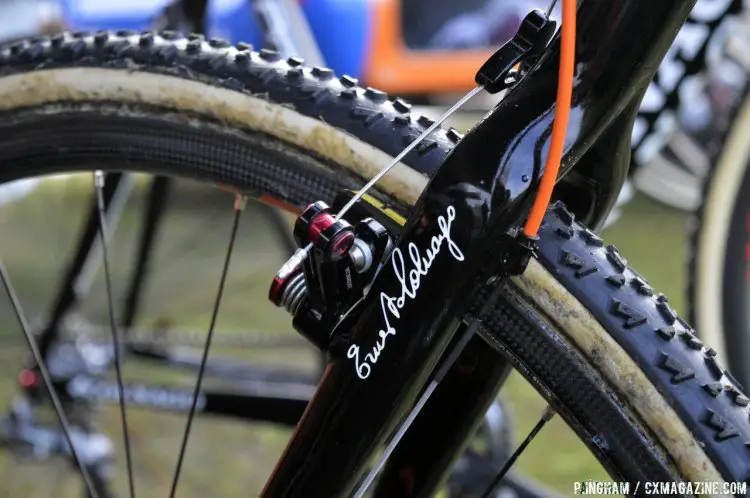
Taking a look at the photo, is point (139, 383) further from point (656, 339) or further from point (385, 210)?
point (656, 339)

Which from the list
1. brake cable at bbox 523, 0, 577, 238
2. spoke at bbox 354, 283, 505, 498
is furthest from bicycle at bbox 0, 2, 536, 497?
brake cable at bbox 523, 0, 577, 238

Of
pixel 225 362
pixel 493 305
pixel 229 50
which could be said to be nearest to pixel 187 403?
pixel 225 362

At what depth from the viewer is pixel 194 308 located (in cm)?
226

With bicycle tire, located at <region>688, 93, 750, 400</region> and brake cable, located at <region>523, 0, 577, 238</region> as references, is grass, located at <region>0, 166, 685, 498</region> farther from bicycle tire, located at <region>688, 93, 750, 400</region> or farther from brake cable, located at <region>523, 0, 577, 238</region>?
brake cable, located at <region>523, 0, 577, 238</region>

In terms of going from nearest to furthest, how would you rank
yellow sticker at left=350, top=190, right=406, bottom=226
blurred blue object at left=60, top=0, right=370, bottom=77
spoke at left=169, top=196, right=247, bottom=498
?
yellow sticker at left=350, top=190, right=406, bottom=226 < spoke at left=169, top=196, right=247, bottom=498 < blurred blue object at left=60, top=0, right=370, bottom=77

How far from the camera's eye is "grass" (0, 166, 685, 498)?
177cm

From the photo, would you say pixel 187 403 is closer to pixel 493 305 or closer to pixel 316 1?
pixel 493 305

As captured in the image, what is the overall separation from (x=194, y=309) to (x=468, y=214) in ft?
5.79

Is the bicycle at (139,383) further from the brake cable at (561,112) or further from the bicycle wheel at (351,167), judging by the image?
the brake cable at (561,112)

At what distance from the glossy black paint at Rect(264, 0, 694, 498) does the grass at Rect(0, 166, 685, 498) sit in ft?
2.64

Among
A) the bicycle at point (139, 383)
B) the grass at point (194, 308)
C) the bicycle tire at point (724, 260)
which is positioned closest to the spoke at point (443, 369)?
the bicycle at point (139, 383)

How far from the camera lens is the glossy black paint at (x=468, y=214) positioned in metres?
0.57

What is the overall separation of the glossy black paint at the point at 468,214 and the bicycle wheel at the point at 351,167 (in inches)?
2.1
